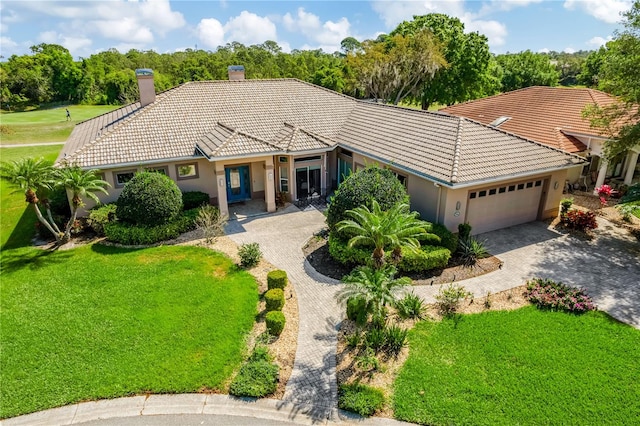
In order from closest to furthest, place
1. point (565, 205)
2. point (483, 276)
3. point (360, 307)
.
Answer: point (360, 307) < point (483, 276) < point (565, 205)

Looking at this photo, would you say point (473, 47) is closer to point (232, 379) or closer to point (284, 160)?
point (284, 160)

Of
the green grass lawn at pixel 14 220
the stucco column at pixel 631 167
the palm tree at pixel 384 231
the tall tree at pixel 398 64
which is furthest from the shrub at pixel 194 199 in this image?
the tall tree at pixel 398 64

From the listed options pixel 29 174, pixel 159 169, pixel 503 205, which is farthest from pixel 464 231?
pixel 29 174

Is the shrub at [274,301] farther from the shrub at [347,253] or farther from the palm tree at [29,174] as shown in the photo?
the palm tree at [29,174]

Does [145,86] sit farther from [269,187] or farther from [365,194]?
[365,194]

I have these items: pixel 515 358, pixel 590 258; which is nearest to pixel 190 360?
pixel 515 358
